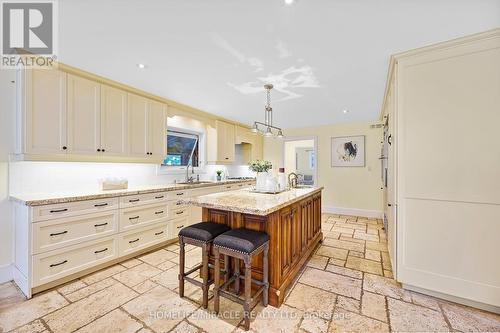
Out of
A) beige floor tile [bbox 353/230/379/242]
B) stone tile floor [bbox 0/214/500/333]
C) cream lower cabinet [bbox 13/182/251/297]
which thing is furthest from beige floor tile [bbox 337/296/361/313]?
beige floor tile [bbox 353/230/379/242]

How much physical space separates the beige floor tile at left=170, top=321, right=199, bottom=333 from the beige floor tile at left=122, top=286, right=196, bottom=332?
4cm

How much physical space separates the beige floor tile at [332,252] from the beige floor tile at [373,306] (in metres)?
0.86

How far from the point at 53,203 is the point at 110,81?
5.45 ft

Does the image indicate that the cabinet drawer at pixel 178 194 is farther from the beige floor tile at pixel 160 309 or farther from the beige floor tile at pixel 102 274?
the beige floor tile at pixel 160 309

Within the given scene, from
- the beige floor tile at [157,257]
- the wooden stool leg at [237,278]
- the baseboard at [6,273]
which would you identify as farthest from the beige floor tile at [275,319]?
the baseboard at [6,273]

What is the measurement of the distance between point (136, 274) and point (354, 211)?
490 cm

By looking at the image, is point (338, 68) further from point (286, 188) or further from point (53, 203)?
point (53, 203)

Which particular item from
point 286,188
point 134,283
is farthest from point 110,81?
point 286,188

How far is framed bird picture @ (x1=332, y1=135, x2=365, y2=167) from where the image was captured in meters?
5.31

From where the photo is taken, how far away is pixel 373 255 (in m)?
2.99

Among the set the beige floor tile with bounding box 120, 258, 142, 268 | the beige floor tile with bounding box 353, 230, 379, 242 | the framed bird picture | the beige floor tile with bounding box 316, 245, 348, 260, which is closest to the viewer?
the beige floor tile with bounding box 120, 258, 142, 268

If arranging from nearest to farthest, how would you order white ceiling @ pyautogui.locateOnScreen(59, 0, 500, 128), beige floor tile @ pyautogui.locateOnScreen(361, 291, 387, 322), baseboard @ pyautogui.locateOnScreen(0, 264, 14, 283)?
white ceiling @ pyautogui.locateOnScreen(59, 0, 500, 128)
beige floor tile @ pyautogui.locateOnScreen(361, 291, 387, 322)
baseboard @ pyautogui.locateOnScreen(0, 264, 14, 283)

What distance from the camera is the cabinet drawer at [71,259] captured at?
6.86 ft
